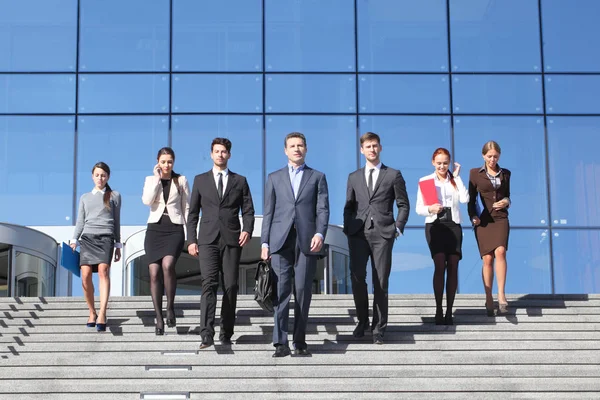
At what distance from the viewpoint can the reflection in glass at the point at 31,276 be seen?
1584 cm

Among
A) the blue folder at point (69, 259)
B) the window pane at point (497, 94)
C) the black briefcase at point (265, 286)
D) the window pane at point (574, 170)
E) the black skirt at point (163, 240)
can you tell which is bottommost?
the black briefcase at point (265, 286)

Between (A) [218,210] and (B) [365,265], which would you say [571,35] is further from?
(A) [218,210]

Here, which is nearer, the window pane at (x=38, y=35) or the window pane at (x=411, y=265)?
the window pane at (x=411, y=265)

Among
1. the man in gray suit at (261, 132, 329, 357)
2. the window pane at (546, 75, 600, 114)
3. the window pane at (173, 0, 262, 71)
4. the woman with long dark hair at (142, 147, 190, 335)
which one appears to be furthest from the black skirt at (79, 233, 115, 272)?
the window pane at (546, 75, 600, 114)

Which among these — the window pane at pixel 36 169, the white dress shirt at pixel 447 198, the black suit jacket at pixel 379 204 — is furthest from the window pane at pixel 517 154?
the black suit jacket at pixel 379 204

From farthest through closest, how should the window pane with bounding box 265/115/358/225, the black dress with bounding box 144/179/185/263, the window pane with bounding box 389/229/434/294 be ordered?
1. the window pane with bounding box 265/115/358/225
2. the window pane with bounding box 389/229/434/294
3. the black dress with bounding box 144/179/185/263

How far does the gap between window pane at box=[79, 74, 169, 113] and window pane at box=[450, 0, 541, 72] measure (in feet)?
17.6

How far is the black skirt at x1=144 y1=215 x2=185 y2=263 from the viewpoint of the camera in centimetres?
1045

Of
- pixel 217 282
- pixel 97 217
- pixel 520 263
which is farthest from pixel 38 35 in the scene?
pixel 217 282

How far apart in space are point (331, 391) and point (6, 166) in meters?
12.4

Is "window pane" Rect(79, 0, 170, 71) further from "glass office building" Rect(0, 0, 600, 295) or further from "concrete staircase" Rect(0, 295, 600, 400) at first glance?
"concrete staircase" Rect(0, 295, 600, 400)

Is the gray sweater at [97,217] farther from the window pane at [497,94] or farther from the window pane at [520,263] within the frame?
the window pane at [497,94]

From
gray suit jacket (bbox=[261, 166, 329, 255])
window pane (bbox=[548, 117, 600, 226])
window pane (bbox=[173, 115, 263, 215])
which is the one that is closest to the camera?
gray suit jacket (bbox=[261, 166, 329, 255])

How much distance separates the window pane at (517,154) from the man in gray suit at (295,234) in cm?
1001
